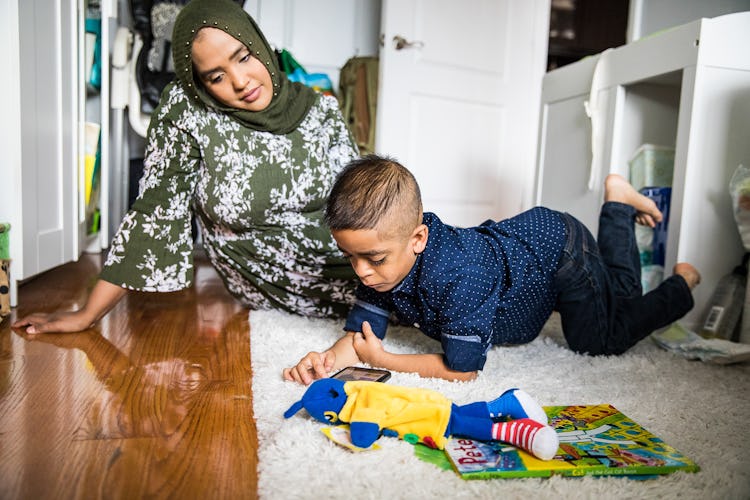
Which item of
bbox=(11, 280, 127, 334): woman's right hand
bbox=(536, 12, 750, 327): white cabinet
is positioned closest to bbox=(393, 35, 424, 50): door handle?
bbox=(536, 12, 750, 327): white cabinet

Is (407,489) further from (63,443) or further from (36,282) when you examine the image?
(36,282)

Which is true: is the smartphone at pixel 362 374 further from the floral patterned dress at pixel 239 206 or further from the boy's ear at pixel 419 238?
the floral patterned dress at pixel 239 206

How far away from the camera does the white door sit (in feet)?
8.64

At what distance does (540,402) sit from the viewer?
3.12 ft

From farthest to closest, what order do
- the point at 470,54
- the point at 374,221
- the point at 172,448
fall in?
the point at 470,54, the point at 374,221, the point at 172,448

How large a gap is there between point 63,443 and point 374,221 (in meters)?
0.51

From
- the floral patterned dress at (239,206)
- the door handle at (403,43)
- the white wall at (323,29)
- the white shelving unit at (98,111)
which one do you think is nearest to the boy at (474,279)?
the floral patterned dress at (239,206)

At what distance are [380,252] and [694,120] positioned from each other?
0.85 metres

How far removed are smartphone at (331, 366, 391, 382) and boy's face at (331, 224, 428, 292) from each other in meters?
0.14

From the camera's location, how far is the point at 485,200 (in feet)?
9.48

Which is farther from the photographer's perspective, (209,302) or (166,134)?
(209,302)

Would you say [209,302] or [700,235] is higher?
[700,235]

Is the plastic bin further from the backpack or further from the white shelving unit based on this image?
the white shelving unit

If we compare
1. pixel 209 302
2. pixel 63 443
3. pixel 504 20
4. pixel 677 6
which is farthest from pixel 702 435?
pixel 677 6
